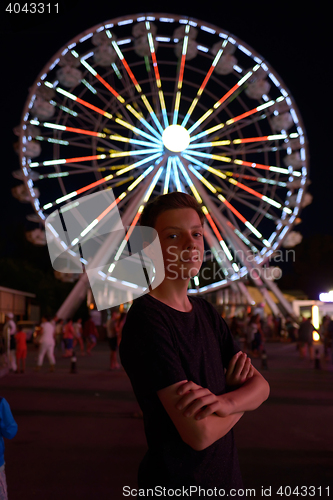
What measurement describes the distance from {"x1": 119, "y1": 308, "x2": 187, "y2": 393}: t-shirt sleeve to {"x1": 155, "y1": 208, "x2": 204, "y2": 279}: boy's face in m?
0.22

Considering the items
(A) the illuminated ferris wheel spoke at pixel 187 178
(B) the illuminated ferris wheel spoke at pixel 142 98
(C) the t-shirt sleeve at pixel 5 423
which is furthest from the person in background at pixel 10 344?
(C) the t-shirt sleeve at pixel 5 423

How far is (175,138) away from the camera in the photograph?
764 inches

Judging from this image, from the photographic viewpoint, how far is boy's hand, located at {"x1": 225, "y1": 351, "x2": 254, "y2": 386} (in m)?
1.78

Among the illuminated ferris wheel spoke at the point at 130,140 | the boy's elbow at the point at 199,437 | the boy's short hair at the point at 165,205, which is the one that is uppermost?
the illuminated ferris wheel spoke at the point at 130,140

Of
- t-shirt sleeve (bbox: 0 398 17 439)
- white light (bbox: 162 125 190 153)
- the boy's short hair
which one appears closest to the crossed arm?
the boy's short hair

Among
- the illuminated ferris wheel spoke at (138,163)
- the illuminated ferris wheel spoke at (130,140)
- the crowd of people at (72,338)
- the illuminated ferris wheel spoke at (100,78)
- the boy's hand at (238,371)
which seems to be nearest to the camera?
the boy's hand at (238,371)

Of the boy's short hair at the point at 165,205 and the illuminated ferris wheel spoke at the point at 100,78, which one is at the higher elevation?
the illuminated ferris wheel spoke at the point at 100,78

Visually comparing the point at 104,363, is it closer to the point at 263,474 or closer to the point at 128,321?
the point at 263,474

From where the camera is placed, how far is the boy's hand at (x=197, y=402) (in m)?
1.47

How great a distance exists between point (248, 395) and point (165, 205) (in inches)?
26.6

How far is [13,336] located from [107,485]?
1058 cm

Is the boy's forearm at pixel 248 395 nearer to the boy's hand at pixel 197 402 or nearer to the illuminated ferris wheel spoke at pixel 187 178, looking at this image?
the boy's hand at pixel 197 402

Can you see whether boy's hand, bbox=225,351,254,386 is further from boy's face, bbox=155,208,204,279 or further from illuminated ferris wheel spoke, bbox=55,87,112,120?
illuminated ferris wheel spoke, bbox=55,87,112,120

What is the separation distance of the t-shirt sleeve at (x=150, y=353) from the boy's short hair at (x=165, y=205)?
0.36 m
